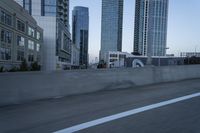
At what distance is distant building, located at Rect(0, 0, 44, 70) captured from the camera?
2045 inches

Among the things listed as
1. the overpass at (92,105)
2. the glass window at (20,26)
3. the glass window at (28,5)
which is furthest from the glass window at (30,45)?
the overpass at (92,105)

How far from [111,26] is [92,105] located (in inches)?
6228

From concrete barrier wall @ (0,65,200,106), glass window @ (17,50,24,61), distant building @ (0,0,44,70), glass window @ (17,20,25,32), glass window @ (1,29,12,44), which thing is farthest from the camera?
glass window @ (17,50,24,61)

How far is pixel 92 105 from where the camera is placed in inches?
328

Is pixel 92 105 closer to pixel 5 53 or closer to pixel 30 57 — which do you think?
pixel 5 53

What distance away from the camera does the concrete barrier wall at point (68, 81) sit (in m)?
8.66

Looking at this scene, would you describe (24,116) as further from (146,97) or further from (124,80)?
(124,80)

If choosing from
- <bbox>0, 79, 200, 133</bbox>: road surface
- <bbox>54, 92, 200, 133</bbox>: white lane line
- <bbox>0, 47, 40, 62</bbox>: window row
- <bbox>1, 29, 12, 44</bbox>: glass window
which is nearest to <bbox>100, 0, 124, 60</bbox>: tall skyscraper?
<bbox>0, 47, 40, 62</bbox>: window row

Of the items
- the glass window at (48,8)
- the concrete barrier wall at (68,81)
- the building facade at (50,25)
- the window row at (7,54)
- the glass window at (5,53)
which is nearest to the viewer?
the concrete barrier wall at (68,81)

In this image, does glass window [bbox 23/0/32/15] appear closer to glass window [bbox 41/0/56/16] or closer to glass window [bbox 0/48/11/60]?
glass window [bbox 41/0/56/16]

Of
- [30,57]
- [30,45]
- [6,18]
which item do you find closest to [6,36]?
[6,18]

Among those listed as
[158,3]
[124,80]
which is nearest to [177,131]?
[124,80]

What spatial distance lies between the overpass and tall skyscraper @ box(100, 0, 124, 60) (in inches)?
5629

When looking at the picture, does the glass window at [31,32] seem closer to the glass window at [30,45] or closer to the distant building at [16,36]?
the distant building at [16,36]
